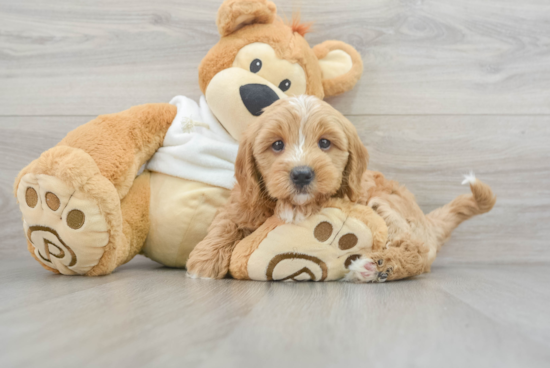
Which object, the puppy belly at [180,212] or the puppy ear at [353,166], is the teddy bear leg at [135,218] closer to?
the puppy belly at [180,212]

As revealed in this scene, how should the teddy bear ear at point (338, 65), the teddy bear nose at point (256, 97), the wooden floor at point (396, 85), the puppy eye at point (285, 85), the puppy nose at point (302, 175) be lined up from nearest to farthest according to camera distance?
the puppy nose at point (302, 175), the teddy bear nose at point (256, 97), the puppy eye at point (285, 85), the teddy bear ear at point (338, 65), the wooden floor at point (396, 85)

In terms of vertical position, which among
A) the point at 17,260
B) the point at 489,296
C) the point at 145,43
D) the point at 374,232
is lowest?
the point at 17,260

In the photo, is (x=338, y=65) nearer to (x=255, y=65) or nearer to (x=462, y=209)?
(x=255, y=65)

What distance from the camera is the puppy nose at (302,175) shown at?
115 centimetres

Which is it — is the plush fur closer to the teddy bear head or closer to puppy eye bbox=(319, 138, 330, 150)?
puppy eye bbox=(319, 138, 330, 150)

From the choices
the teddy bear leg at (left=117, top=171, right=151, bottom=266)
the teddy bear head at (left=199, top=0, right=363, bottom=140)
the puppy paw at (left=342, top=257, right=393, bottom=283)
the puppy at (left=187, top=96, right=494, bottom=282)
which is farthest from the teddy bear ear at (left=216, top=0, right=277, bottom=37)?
the puppy paw at (left=342, top=257, right=393, bottom=283)

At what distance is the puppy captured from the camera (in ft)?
3.85

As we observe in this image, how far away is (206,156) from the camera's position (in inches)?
59.1

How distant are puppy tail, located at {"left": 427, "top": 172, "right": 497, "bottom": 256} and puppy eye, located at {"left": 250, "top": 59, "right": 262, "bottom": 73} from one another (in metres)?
0.85

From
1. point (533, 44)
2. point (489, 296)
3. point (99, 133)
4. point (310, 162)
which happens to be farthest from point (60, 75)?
point (533, 44)

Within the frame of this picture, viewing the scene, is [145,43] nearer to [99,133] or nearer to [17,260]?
[99,133]

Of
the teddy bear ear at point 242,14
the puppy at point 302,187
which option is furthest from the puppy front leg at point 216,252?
the teddy bear ear at point 242,14

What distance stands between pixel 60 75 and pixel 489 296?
1.86m

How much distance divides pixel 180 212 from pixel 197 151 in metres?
0.22
